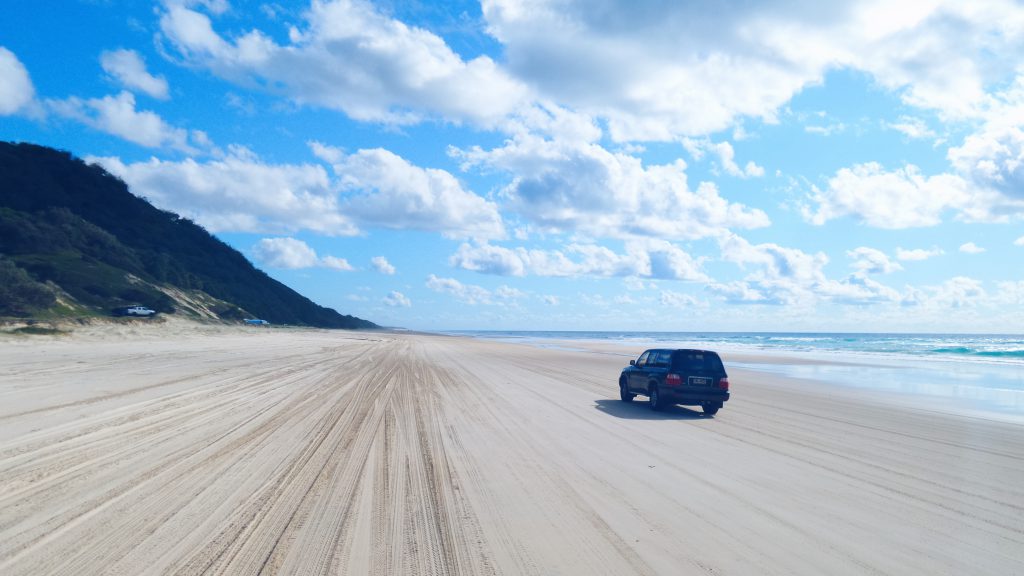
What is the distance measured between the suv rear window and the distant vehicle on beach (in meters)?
42.6

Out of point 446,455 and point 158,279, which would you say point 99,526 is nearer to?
point 446,455

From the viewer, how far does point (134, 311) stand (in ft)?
155

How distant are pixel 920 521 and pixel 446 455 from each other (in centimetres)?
619

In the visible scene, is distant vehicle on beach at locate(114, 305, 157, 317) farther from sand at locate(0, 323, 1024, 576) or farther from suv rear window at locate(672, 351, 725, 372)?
suv rear window at locate(672, 351, 725, 372)

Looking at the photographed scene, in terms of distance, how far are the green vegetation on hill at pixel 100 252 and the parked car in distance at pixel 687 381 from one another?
3569 cm

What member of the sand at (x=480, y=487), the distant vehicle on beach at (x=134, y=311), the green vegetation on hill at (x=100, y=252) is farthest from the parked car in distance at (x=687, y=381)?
the distant vehicle on beach at (x=134, y=311)

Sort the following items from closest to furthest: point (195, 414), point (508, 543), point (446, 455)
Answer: point (508, 543)
point (446, 455)
point (195, 414)

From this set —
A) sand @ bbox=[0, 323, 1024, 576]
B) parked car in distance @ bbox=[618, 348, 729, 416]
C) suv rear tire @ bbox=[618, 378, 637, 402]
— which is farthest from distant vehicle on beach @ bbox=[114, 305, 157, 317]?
parked car in distance @ bbox=[618, 348, 729, 416]

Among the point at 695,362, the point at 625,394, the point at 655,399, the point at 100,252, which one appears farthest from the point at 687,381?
the point at 100,252

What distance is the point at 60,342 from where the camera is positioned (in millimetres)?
32500

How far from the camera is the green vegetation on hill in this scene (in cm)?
4706

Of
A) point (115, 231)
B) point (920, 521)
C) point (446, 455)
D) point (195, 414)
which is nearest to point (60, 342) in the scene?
point (195, 414)

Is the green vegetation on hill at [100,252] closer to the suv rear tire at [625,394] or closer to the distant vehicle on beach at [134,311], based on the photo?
the distant vehicle on beach at [134,311]

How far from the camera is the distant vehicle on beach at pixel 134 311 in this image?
4644 cm
